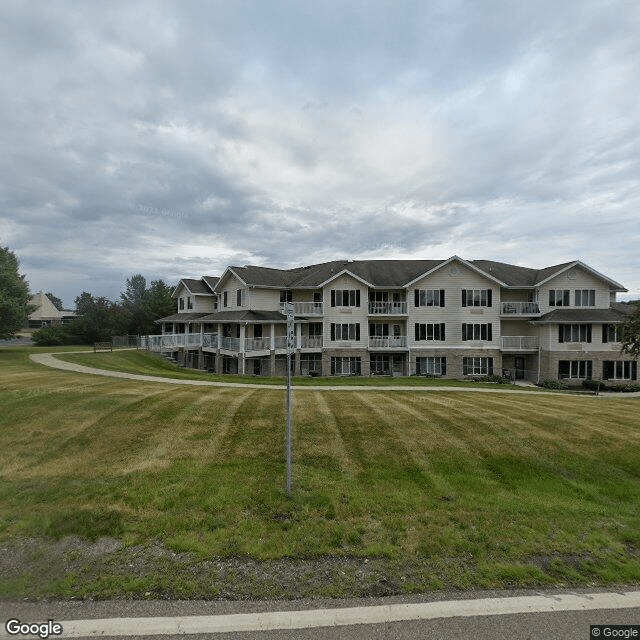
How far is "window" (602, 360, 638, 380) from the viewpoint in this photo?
29.8m

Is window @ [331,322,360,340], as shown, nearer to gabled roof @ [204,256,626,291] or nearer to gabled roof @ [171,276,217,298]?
gabled roof @ [204,256,626,291]

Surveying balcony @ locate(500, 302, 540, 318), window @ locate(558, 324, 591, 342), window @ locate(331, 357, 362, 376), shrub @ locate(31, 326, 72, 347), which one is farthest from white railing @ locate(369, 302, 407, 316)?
shrub @ locate(31, 326, 72, 347)

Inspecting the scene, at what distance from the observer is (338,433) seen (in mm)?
11188

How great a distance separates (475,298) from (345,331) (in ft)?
40.5

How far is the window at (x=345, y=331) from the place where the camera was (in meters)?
32.2

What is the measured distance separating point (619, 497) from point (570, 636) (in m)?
5.35

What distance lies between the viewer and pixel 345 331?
32.4 meters

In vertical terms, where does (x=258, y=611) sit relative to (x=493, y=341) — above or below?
below

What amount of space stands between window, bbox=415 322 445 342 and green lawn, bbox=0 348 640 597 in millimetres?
Result: 18691

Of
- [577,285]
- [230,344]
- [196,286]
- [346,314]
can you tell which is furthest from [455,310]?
[196,286]

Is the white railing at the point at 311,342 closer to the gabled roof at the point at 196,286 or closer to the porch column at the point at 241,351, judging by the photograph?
the porch column at the point at 241,351

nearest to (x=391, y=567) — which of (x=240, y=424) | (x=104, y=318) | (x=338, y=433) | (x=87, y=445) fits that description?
(x=338, y=433)

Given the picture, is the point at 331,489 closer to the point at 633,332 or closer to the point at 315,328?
the point at 633,332

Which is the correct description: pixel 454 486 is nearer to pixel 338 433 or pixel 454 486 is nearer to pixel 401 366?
pixel 338 433
